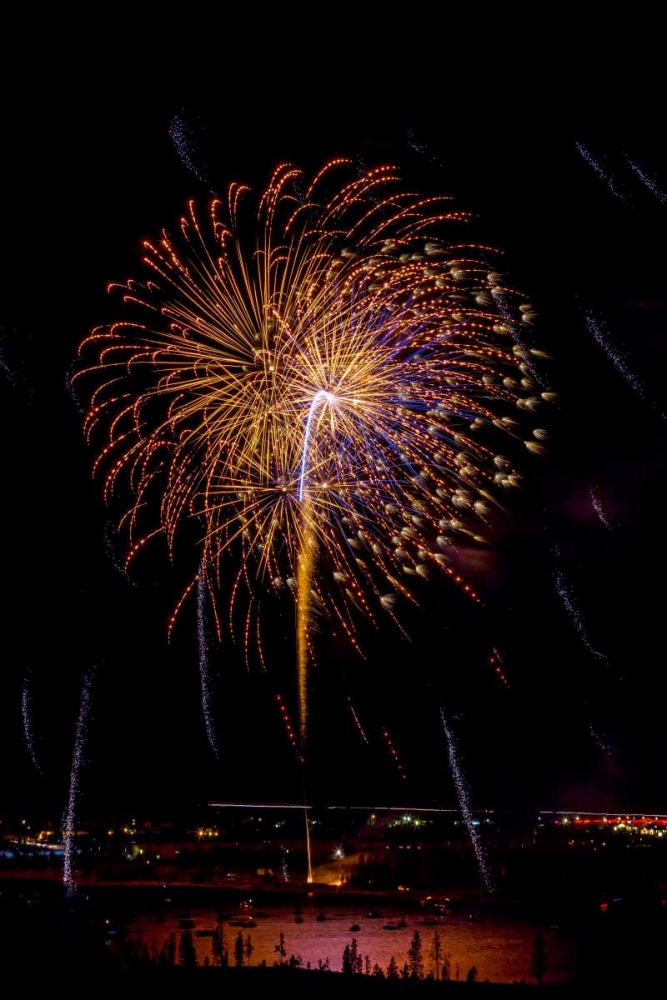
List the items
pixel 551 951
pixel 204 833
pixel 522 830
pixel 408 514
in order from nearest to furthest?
pixel 408 514 → pixel 551 951 → pixel 204 833 → pixel 522 830

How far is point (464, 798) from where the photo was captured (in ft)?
85.4

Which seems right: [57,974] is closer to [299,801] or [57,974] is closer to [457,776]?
[457,776]

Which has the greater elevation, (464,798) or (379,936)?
(464,798)

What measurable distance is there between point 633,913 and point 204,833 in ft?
52.6

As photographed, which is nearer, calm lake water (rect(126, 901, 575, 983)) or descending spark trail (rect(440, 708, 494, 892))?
calm lake water (rect(126, 901, 575, 983))

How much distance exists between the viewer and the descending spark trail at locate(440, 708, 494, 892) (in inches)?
876

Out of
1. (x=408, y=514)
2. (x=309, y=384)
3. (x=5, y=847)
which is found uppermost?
(x=309, y=384)

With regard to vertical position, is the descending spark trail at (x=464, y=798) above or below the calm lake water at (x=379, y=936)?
above

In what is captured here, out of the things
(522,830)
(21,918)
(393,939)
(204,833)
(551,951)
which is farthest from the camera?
(522,830)

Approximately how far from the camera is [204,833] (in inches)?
1271

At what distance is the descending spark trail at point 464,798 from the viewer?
22.2 metres

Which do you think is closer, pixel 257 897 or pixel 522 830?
pixel 257 897

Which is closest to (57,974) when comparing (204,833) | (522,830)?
A: (204,833)

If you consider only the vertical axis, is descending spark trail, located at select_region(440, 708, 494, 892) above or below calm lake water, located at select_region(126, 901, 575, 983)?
above
